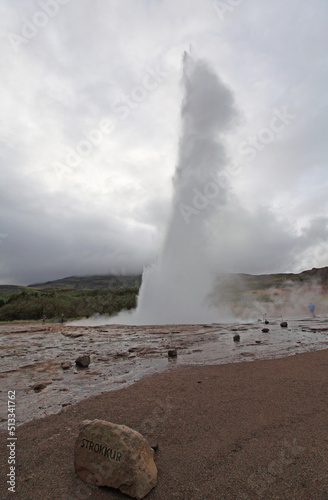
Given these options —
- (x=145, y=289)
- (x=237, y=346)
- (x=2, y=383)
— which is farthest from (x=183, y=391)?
(x=145, y=289)

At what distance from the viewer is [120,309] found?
193 feet

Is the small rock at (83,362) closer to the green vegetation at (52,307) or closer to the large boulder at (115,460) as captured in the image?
the large boulder at (115,460)

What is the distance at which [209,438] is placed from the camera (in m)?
4.82

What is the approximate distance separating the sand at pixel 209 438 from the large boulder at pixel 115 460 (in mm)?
132

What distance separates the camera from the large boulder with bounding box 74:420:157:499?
3.47m

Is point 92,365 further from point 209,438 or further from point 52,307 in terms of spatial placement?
point 52,307

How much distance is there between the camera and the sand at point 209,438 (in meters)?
3.55

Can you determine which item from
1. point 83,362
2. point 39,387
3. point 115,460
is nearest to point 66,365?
point 83,362

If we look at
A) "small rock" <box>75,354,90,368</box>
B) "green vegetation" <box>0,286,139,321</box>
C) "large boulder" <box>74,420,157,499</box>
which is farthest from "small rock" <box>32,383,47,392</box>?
"green vegetation" <box>0,286,139,321</box>

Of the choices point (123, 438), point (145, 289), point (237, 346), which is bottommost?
point (237, 346)

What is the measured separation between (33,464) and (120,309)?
2206 inches

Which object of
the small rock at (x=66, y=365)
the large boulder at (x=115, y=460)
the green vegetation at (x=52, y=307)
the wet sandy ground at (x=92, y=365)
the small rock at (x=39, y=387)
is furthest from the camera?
the green vegetation at (x=52, y=307)

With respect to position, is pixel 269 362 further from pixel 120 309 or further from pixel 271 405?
pixel 120 309

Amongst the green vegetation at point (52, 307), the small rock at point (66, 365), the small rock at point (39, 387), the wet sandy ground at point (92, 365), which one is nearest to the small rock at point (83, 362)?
the wet sandy ground at point (92, 365)
